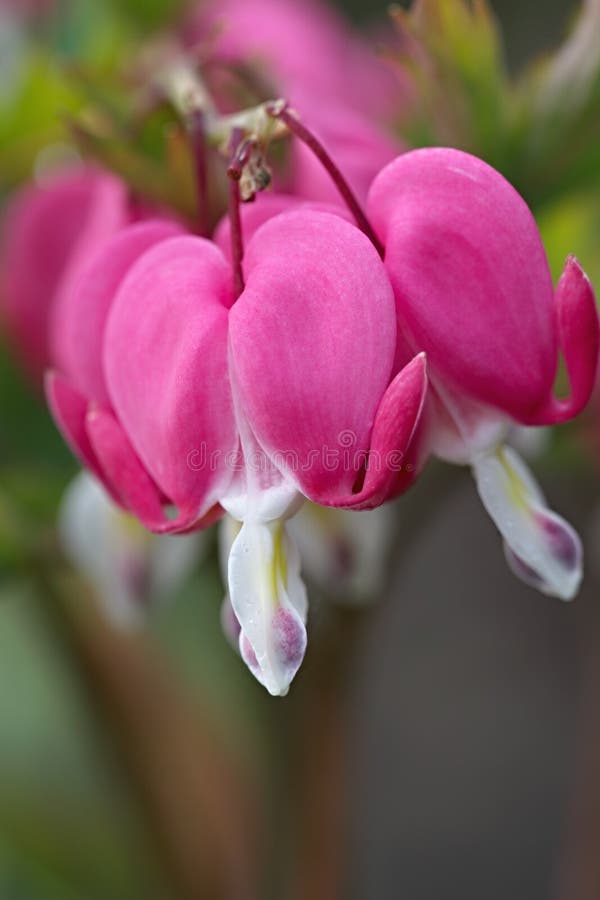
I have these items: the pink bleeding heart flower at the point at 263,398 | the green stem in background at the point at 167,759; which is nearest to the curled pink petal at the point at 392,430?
the pink bleeding heart flower at the point at 263,398

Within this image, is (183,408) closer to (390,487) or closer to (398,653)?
(390,487)

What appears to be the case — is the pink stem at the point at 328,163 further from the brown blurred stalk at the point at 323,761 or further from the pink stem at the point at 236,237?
the brown blurred stalk at the point at 323,761

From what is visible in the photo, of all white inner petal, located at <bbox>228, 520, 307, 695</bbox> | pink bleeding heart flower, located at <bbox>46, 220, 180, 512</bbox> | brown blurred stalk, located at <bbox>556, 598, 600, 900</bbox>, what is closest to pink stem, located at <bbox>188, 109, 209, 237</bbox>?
pink bleeding heart flower, located at <bbox>46, 220, 180, 512</bbox>

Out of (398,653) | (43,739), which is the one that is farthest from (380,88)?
(398,653)

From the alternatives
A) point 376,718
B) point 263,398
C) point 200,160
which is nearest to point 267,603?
point 263,398

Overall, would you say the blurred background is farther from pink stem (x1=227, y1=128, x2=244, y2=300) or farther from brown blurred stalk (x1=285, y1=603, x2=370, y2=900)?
pink stem (x1=227, y1=128, x2=244, y2=300)
